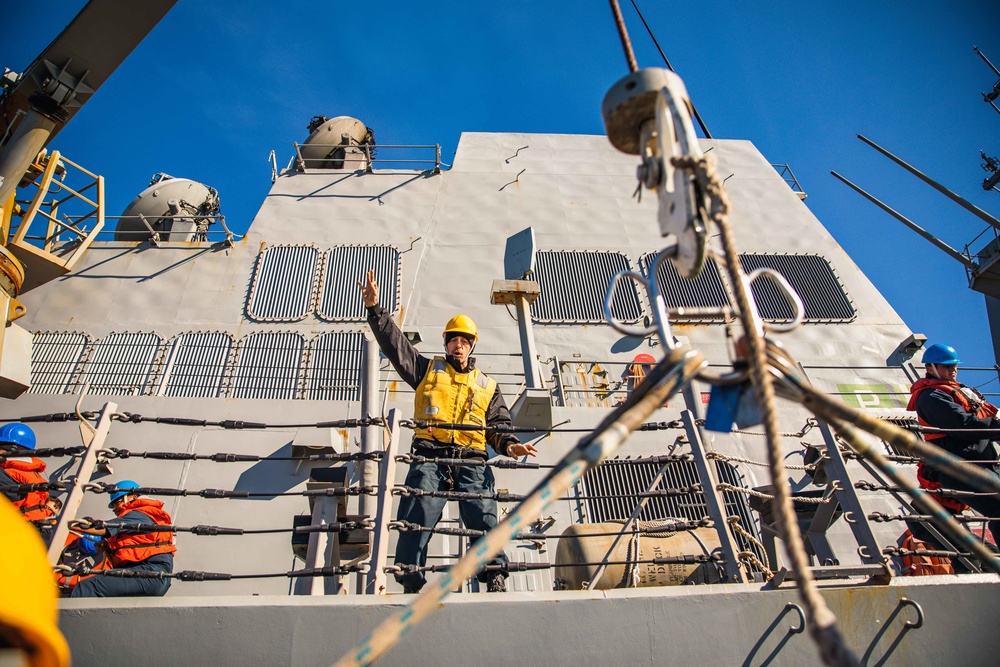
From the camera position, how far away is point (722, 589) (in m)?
2.53

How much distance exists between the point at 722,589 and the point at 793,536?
5.72 feet

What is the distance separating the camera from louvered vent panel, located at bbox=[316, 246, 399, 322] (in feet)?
29.0

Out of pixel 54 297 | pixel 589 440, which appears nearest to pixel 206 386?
pixel 54 297

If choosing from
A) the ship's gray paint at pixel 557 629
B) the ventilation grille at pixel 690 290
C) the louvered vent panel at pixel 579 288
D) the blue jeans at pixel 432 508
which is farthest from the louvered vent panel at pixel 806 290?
the ship's gray paint at pixel 557 629

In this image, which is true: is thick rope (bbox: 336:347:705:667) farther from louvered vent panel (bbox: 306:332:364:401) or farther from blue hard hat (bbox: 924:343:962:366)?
louvered vent panel (bbox: 306:332:364:401)

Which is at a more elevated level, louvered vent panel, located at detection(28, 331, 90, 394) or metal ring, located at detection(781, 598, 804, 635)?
louvered vent panel, located at detection(28, 331, 90, 394)

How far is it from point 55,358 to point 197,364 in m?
1.98

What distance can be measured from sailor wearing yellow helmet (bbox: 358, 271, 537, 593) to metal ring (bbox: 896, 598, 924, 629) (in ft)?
5.70

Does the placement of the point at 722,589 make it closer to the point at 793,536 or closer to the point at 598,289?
the point at 793,536

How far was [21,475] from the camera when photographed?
3.79 metres

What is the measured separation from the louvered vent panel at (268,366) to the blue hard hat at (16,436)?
297 centimetres

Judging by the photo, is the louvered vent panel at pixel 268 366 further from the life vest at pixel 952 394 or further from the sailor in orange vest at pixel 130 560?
the life vest at pixel 952 394

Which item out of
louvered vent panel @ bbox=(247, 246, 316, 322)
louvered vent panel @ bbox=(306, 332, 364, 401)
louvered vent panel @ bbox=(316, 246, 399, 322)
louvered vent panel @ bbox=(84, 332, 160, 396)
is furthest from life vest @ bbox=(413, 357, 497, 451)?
louvered vent panel @ bbox=(84, 332, 160, 396)

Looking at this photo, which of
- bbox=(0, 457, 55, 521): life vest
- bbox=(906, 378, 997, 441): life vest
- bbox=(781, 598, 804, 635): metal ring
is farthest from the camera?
bbox=(906, 378, 997, 441): life vest
